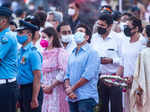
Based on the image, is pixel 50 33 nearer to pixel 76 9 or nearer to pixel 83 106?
pixel 83 106

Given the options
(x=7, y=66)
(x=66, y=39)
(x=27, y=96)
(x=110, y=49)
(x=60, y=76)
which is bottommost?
(x=27, y=96)

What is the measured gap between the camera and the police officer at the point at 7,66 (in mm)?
7605

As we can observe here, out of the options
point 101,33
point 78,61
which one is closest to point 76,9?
point 101,33

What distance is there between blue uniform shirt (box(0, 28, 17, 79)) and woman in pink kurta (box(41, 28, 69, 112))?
132cm

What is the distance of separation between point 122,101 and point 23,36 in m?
2.63

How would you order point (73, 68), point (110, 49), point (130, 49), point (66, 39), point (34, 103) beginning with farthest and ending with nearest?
1. point (66, 39)
2. point (110, 49)
3. point (130, 49)
4. point (73, 68)
5. point (34, 103)

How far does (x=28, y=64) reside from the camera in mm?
7914

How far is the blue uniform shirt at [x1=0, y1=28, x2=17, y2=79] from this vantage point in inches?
299

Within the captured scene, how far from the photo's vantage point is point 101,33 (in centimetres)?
961

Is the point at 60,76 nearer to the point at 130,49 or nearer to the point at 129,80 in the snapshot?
the point at 129,80

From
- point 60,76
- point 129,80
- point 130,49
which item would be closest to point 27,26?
point 60,76

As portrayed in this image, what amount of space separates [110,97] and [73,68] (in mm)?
1426

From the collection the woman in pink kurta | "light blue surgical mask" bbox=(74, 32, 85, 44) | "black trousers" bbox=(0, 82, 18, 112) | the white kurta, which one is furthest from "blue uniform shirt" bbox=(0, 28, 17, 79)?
the white kurta

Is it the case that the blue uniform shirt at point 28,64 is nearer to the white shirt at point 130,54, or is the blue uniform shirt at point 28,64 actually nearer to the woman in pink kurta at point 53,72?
the woman in pink kurta at point 53,72
